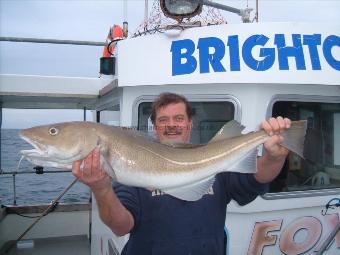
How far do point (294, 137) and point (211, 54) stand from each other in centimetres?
154

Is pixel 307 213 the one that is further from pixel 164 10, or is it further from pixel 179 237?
pixel 164 10

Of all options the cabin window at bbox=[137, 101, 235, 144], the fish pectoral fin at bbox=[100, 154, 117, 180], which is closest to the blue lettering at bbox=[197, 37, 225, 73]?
the cabin window at bbox=[137, 101, 235, 144]

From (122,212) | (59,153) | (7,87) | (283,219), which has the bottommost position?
(283,219)

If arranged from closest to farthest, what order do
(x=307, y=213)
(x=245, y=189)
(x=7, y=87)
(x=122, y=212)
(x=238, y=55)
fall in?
1. (x=122, y=212)
2. (x=245, y=189)
3. (x=238, y=55)
4. (x=307, y=213)
5. (x=7, y=87)

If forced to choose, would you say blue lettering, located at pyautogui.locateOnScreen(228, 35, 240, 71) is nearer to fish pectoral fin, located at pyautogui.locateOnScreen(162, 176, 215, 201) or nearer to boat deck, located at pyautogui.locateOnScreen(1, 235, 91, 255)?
fish pectoral fin, located at pyautogui.locateOnScreen(162, 176, 215, 201)

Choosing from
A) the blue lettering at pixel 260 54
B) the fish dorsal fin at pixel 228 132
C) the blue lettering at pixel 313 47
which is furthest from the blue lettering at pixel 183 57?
the fish dorsal fin at pixel 228 132

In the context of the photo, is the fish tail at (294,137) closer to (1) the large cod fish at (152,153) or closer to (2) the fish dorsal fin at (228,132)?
(1) the large cod fish at (152,153)

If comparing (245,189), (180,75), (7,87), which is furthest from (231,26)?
(7,87)

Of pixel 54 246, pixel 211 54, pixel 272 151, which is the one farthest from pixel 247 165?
pixel 54 246

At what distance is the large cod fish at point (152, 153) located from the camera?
2305mm

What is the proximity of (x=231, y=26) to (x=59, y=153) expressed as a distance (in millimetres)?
2328

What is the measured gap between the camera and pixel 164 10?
14.5 feet

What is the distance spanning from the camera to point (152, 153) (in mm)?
2475

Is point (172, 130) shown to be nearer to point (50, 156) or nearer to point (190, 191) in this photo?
point (190, 191)
